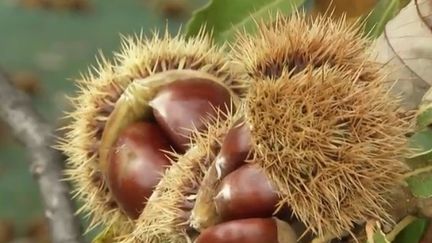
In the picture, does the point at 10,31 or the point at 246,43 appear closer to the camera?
the point at 246,43

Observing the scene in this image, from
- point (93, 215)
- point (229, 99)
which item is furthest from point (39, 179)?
point (229, 99)

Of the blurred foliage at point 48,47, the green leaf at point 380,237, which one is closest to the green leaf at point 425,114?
the green leaf at point 380,237

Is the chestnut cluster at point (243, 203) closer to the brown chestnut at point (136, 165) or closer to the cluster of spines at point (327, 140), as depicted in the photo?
the cluster of spines at point (327, 140)

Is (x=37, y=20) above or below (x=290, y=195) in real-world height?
above

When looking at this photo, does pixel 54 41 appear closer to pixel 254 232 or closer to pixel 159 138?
pixel 159 138

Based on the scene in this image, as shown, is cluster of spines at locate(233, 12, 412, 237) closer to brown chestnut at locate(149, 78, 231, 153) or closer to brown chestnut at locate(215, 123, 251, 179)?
brown chestnut at locate(215, 123, 251, 179)

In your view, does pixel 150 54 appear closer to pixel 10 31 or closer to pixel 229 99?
pixel 229 99
